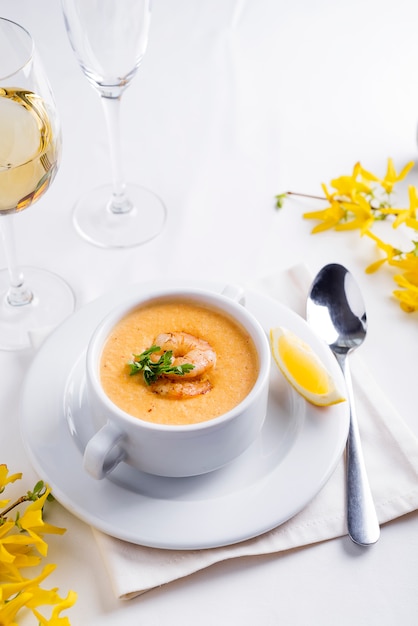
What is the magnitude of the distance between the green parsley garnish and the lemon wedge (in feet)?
0.64

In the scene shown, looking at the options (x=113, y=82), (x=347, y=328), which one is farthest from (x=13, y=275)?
(x=347, y=328)

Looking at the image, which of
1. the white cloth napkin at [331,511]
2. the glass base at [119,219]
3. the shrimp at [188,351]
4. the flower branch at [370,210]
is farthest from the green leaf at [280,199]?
the shrimp at [188,351]

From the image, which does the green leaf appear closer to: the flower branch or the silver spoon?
the flower branch

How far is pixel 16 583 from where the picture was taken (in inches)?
40.8

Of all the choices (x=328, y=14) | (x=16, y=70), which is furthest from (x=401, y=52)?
(x=16, y=70)

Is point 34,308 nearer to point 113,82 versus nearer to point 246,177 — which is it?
point 113,82

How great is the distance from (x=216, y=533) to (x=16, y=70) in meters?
0.81

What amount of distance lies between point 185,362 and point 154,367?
46mm

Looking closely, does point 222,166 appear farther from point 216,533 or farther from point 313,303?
point 216,533

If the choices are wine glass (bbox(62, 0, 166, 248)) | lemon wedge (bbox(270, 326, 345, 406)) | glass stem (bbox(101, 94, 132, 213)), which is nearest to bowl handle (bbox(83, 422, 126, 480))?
lemon wedge (bbox(270, 326, 345, 406))

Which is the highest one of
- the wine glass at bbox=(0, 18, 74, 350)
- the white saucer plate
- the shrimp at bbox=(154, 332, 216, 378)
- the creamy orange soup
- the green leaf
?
the wine glass at bbox=(0, 18, 74, 350)

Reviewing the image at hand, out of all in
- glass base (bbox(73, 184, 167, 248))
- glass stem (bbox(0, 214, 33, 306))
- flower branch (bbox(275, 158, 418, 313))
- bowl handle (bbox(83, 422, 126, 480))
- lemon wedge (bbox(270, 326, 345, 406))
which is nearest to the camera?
bowl handle (bbox(83, 422, 126, 480))

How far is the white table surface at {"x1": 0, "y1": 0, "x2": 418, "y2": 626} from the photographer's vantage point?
111 centimetres

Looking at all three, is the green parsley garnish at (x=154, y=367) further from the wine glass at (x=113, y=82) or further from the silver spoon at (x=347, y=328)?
the wine glass at (x=113, y=82)
